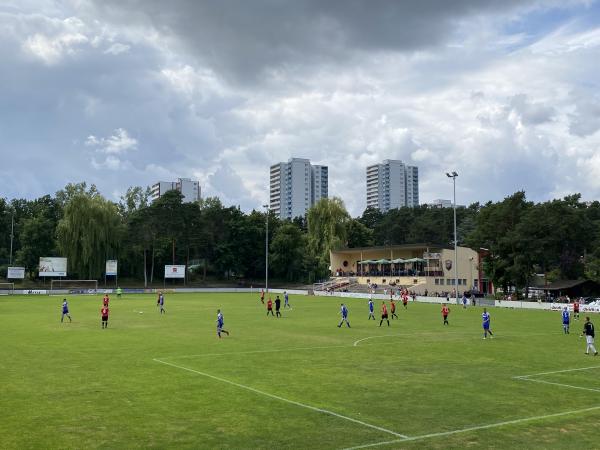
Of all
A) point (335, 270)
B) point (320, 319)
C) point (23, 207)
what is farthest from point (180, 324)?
point (23, 207)

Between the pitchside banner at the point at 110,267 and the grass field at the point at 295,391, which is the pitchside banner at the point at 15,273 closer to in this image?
the pitchside banner at the point at 110,267

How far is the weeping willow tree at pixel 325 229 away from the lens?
388 feet

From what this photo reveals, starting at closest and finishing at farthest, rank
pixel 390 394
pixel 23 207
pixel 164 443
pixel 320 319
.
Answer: pixel 164 443, pixel 390 394, pixel 320 319, pixel 23 207

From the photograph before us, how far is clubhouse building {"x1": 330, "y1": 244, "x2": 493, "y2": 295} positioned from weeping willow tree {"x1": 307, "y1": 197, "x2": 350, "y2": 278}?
756 cm

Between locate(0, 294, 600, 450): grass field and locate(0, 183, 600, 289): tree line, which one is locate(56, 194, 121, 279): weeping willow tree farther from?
locate(0, 294, 600, 450): grass field

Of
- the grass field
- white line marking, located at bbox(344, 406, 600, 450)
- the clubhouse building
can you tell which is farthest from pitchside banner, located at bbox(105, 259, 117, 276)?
white line marking, located at bbox(344, 406, 600, 450)

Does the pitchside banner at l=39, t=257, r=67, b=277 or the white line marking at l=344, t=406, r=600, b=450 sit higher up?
the pitchside banner at l=39, t=257, r=67, b=277

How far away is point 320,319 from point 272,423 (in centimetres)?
3123

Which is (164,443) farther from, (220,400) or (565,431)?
(565,431)

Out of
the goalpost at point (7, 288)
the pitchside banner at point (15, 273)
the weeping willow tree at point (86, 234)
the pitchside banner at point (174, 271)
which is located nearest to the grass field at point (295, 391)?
the goalpost at point (7, 288)

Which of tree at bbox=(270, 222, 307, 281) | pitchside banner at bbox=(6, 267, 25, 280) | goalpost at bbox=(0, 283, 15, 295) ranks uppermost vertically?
tree at bbox=(270, 222, 307, 281)

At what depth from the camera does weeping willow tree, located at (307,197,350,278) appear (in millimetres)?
118375

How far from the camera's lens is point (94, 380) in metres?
19.3

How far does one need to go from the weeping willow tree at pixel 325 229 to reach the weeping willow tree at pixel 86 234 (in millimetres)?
41011
